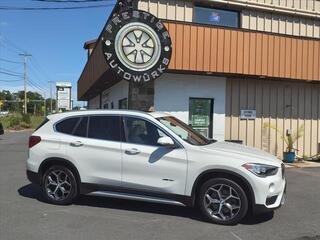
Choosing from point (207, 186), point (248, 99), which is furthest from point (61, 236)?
point (248, 99)

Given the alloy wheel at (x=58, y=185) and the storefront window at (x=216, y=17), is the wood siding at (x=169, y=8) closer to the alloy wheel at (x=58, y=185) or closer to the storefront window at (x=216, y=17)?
the storefront window at (x=216, y=17)

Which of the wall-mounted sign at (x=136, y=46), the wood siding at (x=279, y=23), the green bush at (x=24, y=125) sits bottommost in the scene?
the green bush at (x=24, y=125)

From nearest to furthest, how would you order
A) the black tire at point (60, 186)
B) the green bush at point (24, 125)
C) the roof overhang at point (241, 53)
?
1. the black tire at point (60, 186)
2. the roof overhang at point (241, 53)
3. the green bush at point (24, 125)

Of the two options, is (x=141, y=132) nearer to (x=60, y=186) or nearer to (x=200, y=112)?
(x=60, y=186)

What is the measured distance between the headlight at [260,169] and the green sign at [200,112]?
25.3ft

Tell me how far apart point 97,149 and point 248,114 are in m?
8.56

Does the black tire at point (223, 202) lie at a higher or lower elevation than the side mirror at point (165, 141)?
lower

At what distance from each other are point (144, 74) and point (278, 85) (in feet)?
19.5

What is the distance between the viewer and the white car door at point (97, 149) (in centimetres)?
809

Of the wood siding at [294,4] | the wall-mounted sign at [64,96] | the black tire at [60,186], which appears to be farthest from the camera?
the wall-mounted sign at [64,96]

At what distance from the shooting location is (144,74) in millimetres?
12141

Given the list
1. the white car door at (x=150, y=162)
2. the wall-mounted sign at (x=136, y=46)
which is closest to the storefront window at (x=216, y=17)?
the wall-mounted sign at (x=136, y=46)

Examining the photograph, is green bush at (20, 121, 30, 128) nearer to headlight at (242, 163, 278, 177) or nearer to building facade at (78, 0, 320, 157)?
building facade at (78, 0, 320, 157)

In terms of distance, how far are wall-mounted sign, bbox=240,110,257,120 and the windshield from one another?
7317 millimetres
